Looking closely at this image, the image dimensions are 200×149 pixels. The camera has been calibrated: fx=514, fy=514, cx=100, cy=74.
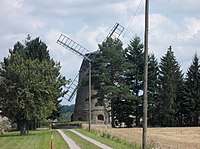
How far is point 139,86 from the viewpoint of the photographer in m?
89.8

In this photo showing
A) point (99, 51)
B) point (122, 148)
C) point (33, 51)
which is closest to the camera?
point (122, 148)

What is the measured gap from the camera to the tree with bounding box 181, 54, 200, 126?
283 feet

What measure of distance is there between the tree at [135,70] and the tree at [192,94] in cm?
770

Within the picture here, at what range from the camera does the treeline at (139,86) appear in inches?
3419

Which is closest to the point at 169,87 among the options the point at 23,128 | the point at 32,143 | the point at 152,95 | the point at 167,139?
the point at 152,95

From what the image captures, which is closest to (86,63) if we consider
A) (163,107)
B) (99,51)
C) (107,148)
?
(99,51)

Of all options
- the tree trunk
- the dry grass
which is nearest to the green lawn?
the dry grass

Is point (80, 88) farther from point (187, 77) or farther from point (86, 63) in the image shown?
point (187, 77)

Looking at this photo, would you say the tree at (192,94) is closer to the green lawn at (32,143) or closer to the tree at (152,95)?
the tree at (152,95)

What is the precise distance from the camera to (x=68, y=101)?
95750mm

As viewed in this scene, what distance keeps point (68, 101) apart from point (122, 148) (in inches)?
2577

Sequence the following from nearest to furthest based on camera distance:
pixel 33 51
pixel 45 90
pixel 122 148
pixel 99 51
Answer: pixel 122 148, pixel 45 90, pixel 33 51, pixel 99 51

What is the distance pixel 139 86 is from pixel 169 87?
5258 millimetres

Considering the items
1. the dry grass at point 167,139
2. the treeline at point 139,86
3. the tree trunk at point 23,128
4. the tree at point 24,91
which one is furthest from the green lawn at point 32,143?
the treeline at point 139,86
